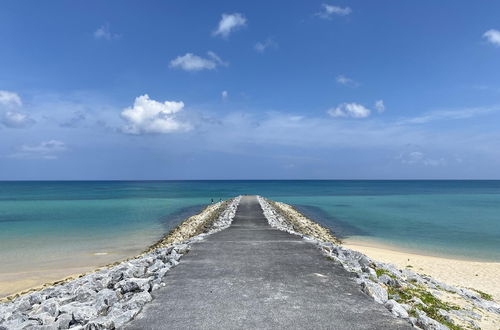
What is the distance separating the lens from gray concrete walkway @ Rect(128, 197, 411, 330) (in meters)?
5.95

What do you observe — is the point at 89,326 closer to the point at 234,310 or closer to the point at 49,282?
the point at 234,310

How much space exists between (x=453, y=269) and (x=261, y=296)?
12601 millimetres

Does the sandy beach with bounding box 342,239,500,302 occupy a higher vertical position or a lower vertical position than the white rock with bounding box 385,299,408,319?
lower

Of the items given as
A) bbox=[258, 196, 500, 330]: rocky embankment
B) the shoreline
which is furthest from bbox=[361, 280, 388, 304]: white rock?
the shoreline

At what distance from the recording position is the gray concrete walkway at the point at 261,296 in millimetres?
5949

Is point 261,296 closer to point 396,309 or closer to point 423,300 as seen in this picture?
point 396,309

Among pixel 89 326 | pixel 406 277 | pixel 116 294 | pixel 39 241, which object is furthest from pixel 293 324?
pixel 39 241

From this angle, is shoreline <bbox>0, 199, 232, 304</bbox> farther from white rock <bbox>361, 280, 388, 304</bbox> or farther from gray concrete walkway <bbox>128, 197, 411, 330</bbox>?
white rock <bbox>361, 280, 388, 304</bbox>

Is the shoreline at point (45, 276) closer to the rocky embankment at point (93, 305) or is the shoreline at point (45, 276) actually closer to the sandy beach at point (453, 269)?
the rocky embankment at point (93, 305)

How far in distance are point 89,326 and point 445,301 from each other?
30.0 ft

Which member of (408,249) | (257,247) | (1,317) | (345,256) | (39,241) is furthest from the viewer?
(39,241)

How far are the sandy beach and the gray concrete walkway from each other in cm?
661

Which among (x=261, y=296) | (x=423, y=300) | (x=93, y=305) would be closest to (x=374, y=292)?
(x=423, y=300)

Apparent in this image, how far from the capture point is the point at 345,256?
1134cm
